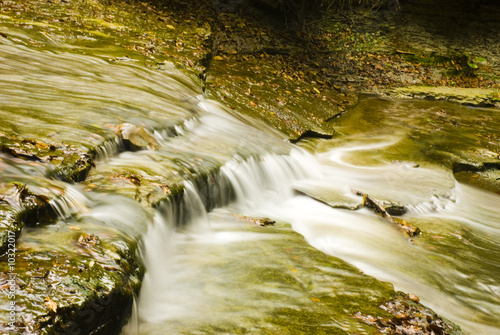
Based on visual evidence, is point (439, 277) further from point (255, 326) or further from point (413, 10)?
point (413, 10)

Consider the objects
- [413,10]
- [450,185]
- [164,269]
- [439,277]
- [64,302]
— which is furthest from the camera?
[413,10]

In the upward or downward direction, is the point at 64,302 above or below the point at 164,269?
above

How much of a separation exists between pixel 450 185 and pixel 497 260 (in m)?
2.09

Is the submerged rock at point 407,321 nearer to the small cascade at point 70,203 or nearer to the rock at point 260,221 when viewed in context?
the rock at point 260,221

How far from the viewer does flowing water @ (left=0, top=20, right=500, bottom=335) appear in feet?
10.3

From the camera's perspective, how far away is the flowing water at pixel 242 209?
10.3ft

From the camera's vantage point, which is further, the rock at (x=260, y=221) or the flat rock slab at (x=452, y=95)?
the flat rock slab at (x=452, y=95)

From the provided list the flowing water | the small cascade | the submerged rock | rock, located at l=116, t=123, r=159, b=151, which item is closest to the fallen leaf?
the flowing water

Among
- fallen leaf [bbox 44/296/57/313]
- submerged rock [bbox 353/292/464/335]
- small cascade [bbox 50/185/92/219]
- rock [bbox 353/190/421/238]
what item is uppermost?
small cascade [bbox 50/185/92/219]

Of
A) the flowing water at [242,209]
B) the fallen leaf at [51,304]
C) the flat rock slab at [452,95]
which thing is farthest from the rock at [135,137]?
the flat rock slab at [452,95]

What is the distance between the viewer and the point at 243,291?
11.1 ft

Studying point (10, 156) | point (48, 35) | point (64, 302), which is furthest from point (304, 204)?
point (48, 35)

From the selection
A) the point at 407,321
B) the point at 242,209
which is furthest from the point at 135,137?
the point at 407,321

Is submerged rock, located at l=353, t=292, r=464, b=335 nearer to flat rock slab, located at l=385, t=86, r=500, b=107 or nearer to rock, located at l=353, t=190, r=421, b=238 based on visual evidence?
rock, located at l=353, t=190, r=421, b=238
